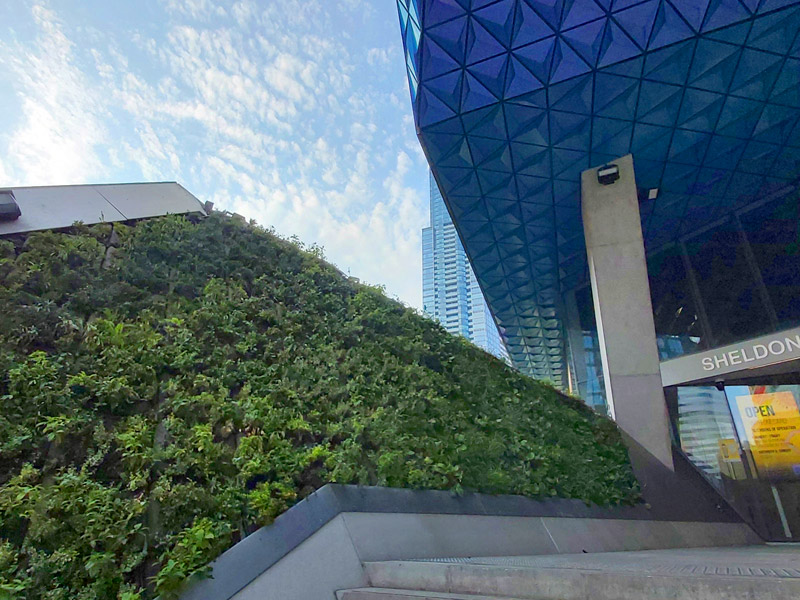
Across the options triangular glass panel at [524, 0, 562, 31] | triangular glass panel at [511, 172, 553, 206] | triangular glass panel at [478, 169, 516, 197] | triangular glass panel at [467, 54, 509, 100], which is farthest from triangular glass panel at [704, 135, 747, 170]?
triangular glass panel at [467, 54, 509, 100]

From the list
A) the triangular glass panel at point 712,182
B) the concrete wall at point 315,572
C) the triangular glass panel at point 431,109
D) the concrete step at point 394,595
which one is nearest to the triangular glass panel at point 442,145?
the triangular glass panel at point 431,109

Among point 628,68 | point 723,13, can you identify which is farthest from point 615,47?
point 723,13

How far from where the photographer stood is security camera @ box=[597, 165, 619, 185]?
1318 centimetres

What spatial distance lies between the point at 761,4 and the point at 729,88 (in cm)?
221

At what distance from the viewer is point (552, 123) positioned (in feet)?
45.4

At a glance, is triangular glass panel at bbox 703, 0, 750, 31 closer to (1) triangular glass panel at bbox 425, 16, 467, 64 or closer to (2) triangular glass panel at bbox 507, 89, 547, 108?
(2) triangular glass panel at bbox 507, 89, 547, 108

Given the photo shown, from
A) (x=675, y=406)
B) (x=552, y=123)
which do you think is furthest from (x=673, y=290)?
(x=552, y=123)

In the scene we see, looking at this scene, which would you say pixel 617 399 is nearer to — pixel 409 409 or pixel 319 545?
pixel 409 409

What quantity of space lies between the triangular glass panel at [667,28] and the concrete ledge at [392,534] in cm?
1098

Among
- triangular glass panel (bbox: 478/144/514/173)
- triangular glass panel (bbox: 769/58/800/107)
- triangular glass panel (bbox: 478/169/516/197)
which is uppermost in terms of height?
triangular glass panel (bbox: 769/58/800/107)

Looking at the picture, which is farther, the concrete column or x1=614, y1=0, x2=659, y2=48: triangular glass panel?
x1=614, y1=0, x2=659, y2=48: triangular glass panel

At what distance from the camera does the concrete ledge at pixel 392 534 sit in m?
3.67

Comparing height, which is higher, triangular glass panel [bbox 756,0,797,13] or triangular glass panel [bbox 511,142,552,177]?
triangular glass panel [bbox 756,0,797,13]

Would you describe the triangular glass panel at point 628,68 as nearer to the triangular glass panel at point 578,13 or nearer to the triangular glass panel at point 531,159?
the triangular glass panel at point 578,13
